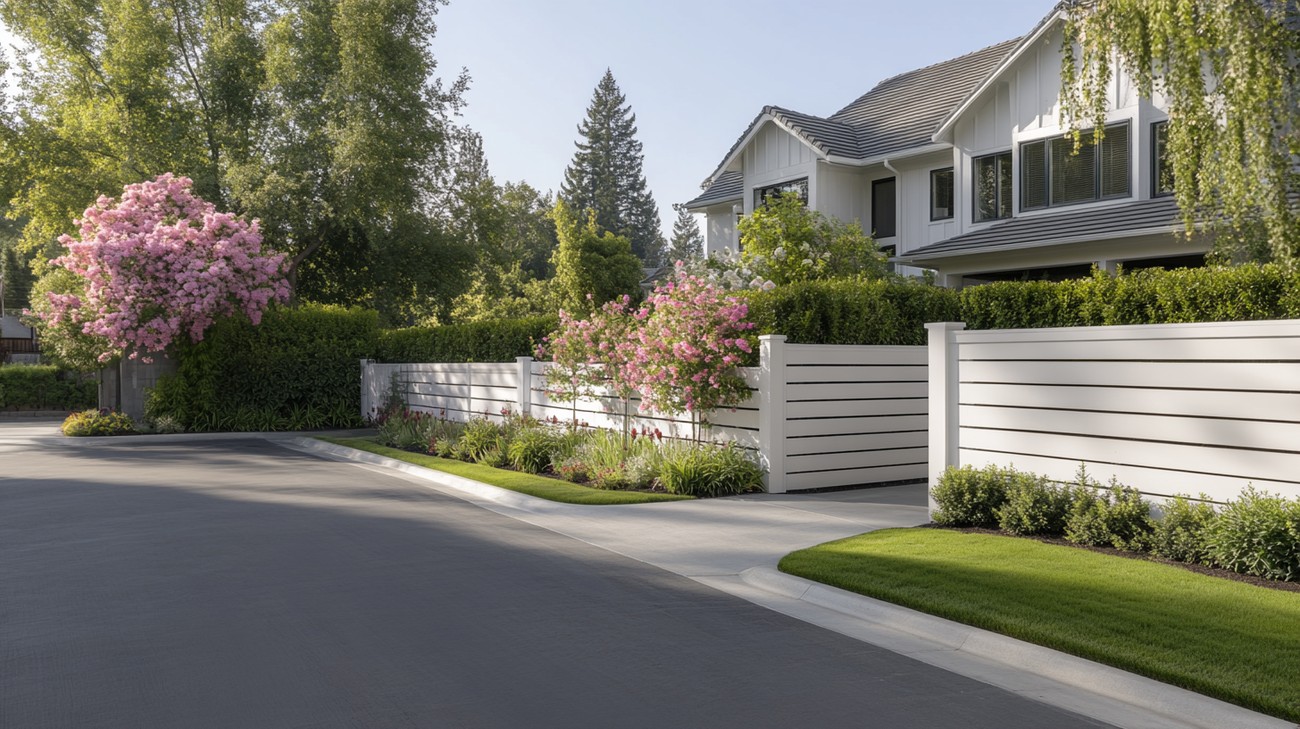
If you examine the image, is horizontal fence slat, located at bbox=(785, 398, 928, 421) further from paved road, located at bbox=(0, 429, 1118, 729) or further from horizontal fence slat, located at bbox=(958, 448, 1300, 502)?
paved road, located at bbox=(0, 429, 1118, 729)

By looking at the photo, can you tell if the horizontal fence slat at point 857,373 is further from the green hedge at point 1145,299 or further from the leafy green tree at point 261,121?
the leafy green tree at point 261,121

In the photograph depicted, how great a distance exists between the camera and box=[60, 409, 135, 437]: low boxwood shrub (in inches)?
937

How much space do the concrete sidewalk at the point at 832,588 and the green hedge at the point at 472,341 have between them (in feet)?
18.3

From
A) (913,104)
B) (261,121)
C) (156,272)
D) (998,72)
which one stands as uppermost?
(261,121)

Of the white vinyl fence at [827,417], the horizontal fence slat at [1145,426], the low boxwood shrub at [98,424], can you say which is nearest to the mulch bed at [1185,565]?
the horizontal fence slat at [1145,426]

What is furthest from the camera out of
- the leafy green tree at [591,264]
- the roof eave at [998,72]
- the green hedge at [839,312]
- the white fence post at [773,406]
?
the leafy green tree at [591,264]

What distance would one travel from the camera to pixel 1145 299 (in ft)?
37.3

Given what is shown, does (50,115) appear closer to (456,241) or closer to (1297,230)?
(456,241)

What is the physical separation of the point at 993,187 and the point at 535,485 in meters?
13.4

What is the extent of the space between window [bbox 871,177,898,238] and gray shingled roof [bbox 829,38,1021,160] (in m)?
1.22

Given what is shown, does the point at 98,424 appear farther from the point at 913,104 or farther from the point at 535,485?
the point at 913,104

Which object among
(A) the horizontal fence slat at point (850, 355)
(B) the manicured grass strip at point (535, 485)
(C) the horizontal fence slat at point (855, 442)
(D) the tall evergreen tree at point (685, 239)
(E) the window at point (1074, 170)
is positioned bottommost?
(B) the manicured grass strip at point (535, 485)

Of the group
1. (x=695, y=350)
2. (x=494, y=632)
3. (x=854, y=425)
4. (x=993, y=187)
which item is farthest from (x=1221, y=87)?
(x=993, y=187)

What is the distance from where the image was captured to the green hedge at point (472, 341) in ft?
66.5
